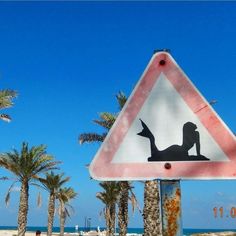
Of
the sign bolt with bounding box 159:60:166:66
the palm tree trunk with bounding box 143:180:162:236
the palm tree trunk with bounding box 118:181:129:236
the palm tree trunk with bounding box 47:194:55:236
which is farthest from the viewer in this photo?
the palm tree trunk with bounding box 47:194:55:236

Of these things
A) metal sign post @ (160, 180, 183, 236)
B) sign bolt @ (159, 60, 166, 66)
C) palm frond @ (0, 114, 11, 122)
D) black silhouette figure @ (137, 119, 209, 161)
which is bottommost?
metal sign post @ (160, 180, 183, 236)

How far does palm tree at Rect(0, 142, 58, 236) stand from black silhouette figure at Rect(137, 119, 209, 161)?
3028 cm

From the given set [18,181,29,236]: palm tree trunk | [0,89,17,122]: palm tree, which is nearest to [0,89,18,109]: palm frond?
[0,89,17,122]: palm tree

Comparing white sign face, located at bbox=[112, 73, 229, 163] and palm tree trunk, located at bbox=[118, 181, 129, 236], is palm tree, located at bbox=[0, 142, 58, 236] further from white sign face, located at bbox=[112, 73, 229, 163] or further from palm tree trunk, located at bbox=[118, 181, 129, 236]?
white sign face, located at bbox=[112, 73, 229, 163]

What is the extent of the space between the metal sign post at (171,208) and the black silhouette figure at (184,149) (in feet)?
0.37

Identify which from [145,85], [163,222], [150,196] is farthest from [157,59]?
[150,196]

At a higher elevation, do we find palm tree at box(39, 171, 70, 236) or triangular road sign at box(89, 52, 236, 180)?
palm tree at box(39, 171, 70, 236)

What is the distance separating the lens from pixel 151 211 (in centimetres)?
2320

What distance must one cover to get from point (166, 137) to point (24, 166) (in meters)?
31.1

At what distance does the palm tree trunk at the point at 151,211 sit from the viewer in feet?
75.4

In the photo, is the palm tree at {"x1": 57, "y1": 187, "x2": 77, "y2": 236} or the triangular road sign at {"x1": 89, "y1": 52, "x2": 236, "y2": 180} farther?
the palm tree at {"x1": 57, "y1": 187, "x2": 77, "y2": 236}

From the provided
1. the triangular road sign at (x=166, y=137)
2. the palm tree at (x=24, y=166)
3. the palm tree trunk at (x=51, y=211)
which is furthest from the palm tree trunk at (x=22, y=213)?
the triangular road sign at (x=166, y=137)

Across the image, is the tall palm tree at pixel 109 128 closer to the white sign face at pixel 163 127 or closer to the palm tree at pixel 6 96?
the palm tree at pixel 6 96

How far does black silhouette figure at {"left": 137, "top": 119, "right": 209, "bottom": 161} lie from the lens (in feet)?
6.80
